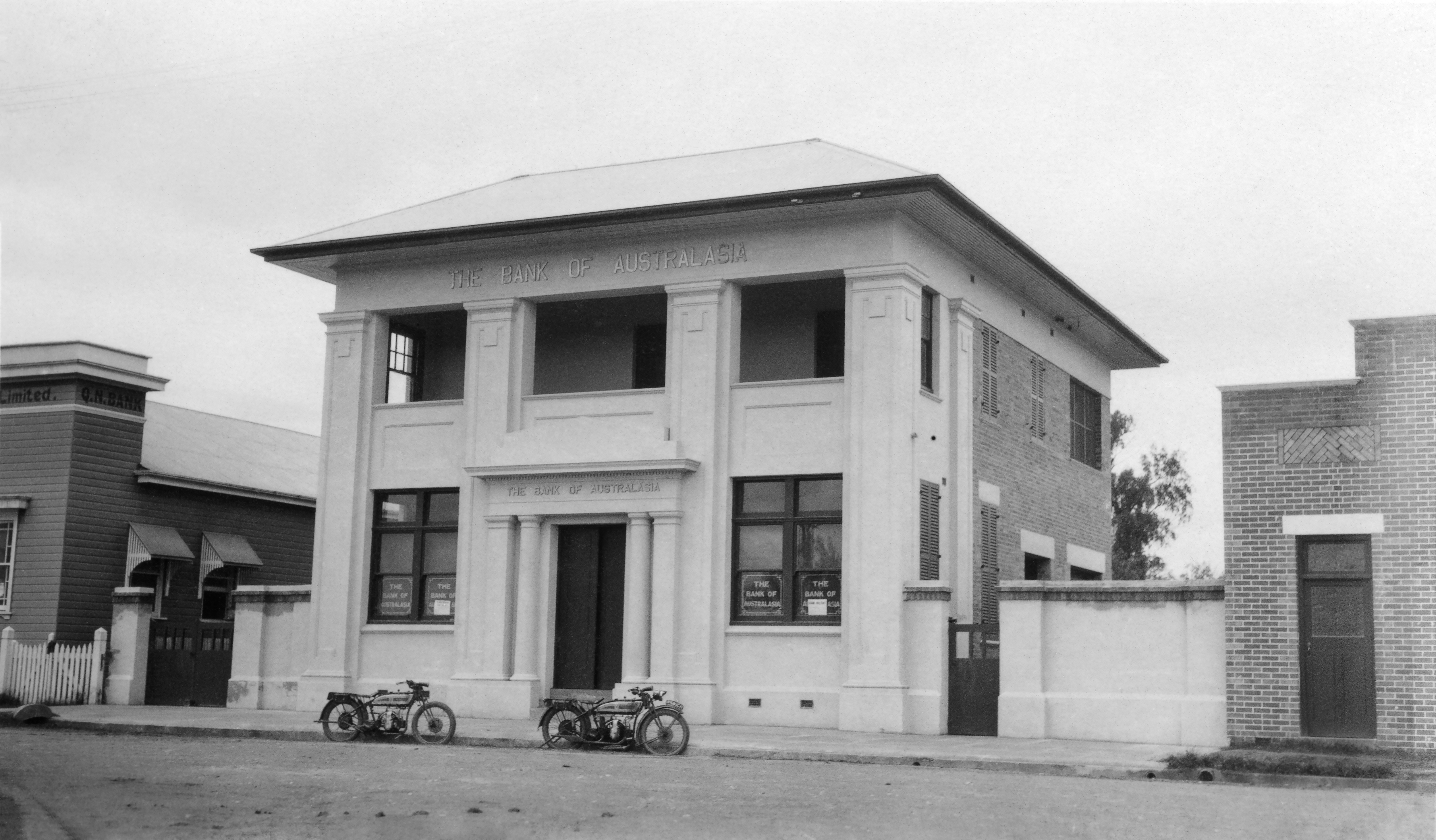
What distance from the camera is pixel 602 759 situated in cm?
1723

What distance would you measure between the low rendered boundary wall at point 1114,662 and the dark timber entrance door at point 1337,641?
105 centimetres

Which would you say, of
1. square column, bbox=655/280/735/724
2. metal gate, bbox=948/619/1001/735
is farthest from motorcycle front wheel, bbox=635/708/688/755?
metal gate, bbox=948/619/1001/735

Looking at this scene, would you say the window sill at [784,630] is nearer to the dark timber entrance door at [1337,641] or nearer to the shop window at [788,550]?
the shop window at [788,550]

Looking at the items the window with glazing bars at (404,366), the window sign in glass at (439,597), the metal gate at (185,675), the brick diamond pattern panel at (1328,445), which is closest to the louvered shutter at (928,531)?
the brick diamond pattern panel at (1328,445)

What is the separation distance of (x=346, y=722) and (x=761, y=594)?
20.7 feet

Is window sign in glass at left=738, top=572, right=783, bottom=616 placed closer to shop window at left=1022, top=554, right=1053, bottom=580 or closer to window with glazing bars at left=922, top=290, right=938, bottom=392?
window with glazing bars at left=922, top=290, right=938, bottom=392

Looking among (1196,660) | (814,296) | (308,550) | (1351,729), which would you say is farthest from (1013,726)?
(308,550)

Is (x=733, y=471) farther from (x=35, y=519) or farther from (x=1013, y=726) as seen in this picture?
(x=35, y=519)

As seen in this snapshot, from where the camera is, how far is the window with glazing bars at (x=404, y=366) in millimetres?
27141

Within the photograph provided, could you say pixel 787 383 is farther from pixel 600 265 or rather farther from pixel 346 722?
pixel 346 722

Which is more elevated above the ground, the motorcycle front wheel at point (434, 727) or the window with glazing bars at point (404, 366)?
the window with glazing bars at point (404, 366)

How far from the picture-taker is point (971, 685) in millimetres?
21328

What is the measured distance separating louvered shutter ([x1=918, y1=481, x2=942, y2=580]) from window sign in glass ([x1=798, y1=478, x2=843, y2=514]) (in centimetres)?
117

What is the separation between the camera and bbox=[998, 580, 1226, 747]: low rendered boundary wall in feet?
63.7
